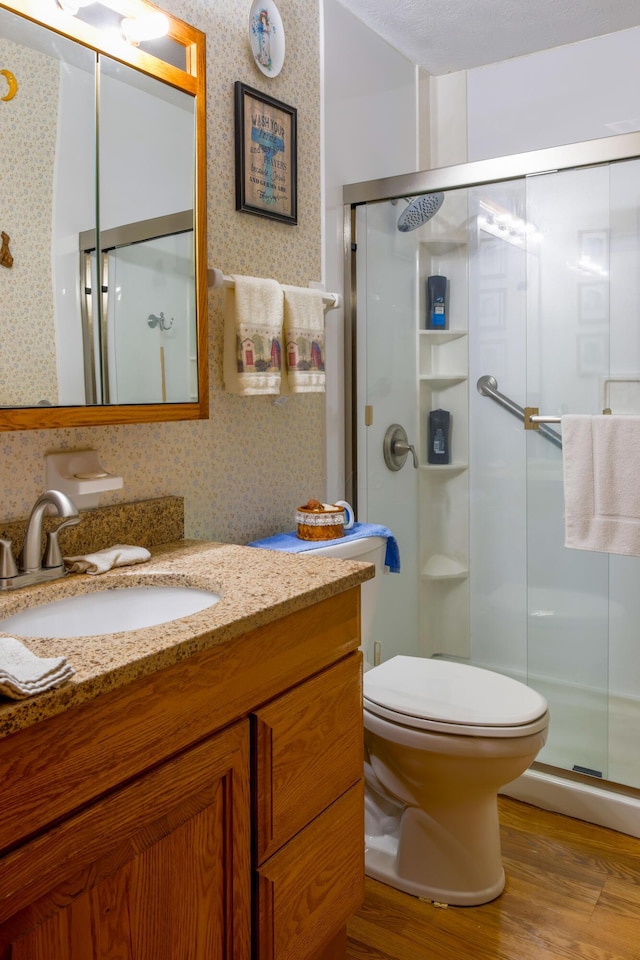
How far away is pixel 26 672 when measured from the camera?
32.8 inches

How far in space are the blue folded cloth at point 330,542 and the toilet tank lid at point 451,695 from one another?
27 centimetres

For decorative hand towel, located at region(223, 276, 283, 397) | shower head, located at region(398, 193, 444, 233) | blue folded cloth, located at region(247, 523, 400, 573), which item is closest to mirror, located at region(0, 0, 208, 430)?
decorative hand towel, located at region(223, 276, 283, 397)

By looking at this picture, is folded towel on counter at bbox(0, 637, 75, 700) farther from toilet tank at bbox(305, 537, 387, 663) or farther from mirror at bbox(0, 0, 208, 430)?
toilet tank at bbox(305, 537, 387, 663)

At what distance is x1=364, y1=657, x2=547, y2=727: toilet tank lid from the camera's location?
5.45ft

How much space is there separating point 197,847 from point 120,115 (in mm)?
1272

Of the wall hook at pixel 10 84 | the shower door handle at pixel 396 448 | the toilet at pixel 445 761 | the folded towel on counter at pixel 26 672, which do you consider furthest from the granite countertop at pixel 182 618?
the shower door handle at pixel 396 448

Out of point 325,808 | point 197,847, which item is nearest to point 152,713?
point 197,847

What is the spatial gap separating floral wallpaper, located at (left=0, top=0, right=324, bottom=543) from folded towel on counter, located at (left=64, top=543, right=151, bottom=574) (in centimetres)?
13

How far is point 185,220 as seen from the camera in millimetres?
1646

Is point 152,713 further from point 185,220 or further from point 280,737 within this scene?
point 185,220

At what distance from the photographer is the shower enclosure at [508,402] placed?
2.11 meters

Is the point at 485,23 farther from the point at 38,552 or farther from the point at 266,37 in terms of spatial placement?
the point at 38,552

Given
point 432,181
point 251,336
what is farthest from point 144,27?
point 432,181

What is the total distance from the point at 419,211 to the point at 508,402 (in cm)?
62
